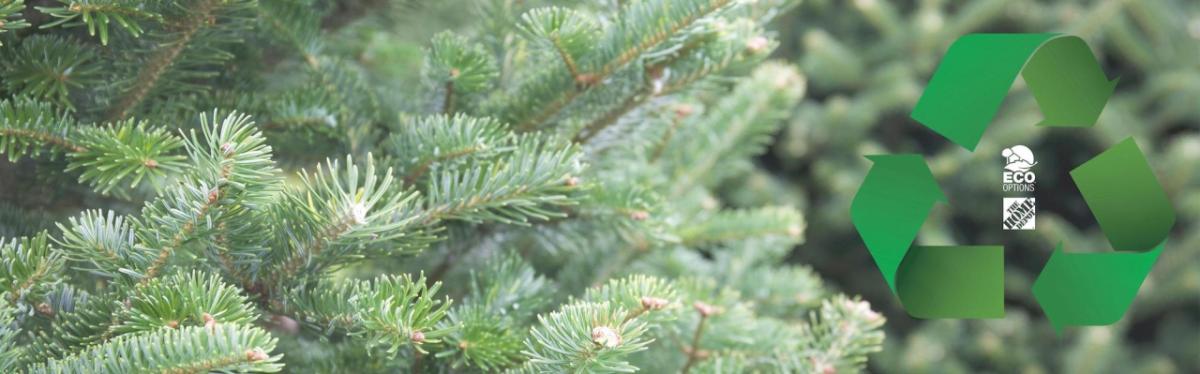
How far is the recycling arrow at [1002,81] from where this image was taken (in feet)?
2.73

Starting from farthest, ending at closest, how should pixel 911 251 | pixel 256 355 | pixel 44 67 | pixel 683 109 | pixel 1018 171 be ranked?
pixel 1018 171 < pixel 911 251 < pixel 683 109 < pixel 44 67 < pixel 256 355

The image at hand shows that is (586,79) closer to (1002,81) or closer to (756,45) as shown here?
(756,45)

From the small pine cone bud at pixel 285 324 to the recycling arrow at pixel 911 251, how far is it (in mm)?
413

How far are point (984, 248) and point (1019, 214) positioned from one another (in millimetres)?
235

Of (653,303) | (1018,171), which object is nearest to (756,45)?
(653,303)

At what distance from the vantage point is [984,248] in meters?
1.01

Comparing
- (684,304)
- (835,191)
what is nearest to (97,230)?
(684,304)

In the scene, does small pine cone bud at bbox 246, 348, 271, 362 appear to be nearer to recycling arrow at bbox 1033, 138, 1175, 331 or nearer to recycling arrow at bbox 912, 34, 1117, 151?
recycling arrow at bbox 912, 34, 1117, 151

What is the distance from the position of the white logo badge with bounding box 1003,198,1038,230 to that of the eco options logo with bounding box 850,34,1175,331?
0.21 ft

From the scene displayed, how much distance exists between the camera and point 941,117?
0.91m

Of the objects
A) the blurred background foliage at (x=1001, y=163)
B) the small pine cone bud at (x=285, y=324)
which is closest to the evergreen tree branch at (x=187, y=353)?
the small pine cone bud at (x=285, y=324)

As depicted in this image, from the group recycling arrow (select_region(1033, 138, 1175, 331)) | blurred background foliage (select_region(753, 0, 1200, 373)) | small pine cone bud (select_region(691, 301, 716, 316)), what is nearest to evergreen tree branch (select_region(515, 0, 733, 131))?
small pine cone bud (select_region(691, 301, 716, 316))

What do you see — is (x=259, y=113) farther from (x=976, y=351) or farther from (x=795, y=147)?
(x=976, y=351)

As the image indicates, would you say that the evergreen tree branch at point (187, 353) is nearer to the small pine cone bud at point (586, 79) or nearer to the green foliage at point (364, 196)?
the green foliage at point (364, 196)
